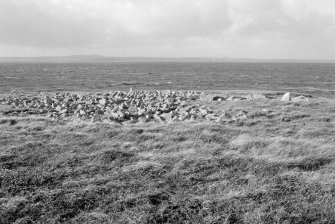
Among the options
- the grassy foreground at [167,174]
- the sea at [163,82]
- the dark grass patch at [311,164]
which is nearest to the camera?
the grassy foreground at [167,174]

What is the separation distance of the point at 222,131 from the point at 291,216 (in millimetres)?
5790

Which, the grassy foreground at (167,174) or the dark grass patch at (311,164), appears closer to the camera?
the grassy foreground at (167,174)

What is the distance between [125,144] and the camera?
9.57 m

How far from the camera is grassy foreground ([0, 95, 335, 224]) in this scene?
5.62m

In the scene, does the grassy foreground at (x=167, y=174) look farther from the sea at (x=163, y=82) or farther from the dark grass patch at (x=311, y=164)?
the sea at (x=163, y=82)

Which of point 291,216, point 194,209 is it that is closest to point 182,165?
point 194,209

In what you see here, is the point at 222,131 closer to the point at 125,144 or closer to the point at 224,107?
the point at 125,144

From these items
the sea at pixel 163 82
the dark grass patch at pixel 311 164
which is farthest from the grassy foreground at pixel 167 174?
the sea at pixel 163 82

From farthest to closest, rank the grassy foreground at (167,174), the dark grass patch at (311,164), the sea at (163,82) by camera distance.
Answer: the sea at (163,82) < the dark grass patch at (311,164) < the grassy foreground at (167,174)

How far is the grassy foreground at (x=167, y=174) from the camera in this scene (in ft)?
18.4

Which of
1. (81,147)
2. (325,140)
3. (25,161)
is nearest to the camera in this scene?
(25,161)

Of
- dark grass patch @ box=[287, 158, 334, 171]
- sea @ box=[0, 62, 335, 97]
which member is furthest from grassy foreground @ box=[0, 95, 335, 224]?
sea @ box=[0, 62, 335, 97]

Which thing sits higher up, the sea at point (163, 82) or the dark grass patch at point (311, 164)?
the dark grass patch at point (311, 164)

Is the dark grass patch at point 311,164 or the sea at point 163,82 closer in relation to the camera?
the dark grass patch at point 311,164
